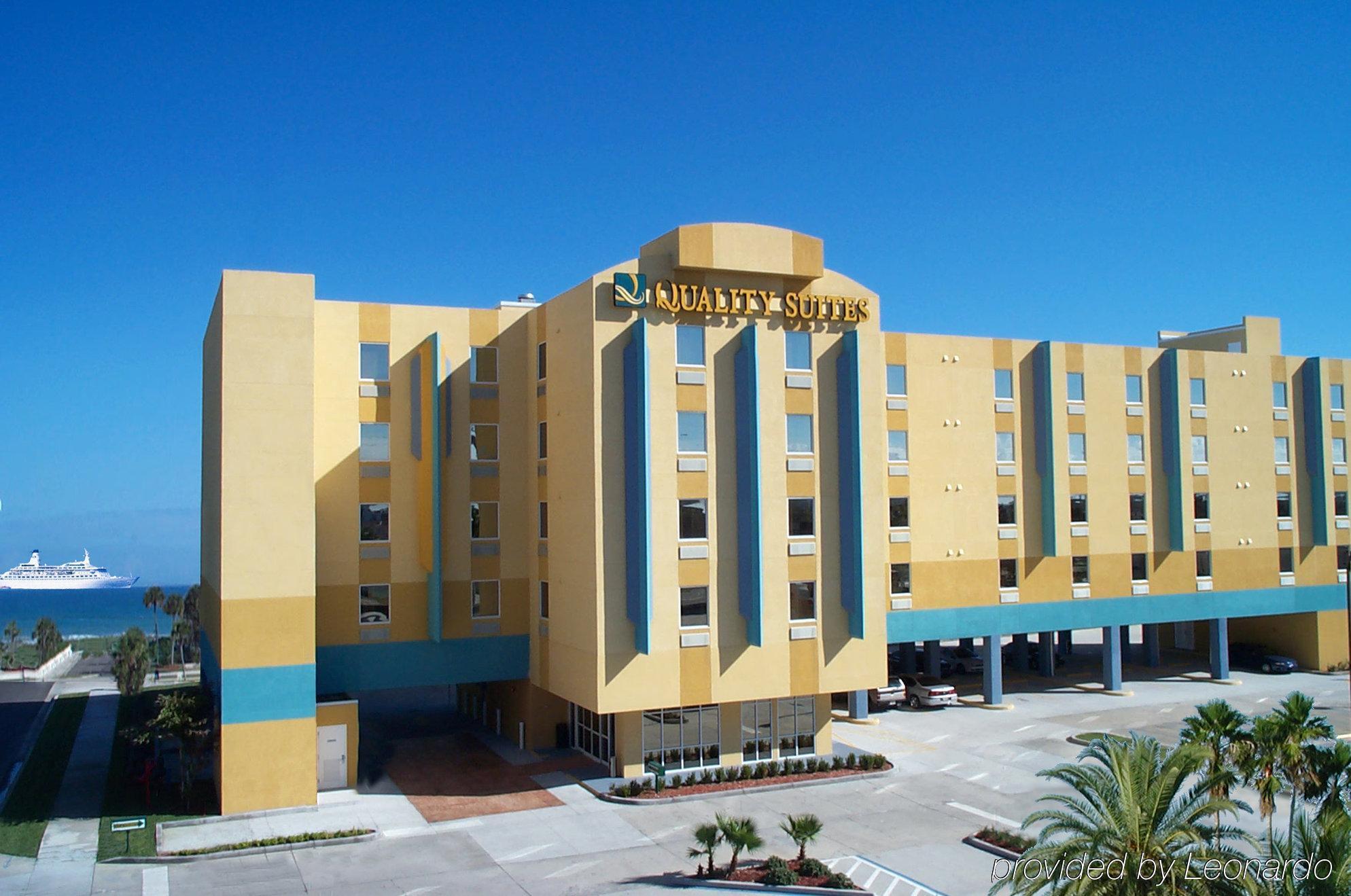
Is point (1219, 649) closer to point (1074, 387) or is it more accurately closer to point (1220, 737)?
point (1074, 387)

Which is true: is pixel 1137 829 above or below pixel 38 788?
above

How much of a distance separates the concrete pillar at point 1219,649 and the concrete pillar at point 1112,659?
19.6 ft

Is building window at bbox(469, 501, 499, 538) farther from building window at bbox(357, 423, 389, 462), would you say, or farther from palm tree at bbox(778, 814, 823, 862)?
palm tree at bbox(778, 814, 823, 862)

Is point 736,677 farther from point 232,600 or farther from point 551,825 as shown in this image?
point 232,600

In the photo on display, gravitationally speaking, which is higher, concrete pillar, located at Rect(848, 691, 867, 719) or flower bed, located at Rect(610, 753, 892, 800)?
concrete pillar, located at Rect(848, 691, 867, 719)

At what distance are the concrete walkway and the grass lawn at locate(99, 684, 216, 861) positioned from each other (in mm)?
251

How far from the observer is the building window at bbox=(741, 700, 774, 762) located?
35.8m

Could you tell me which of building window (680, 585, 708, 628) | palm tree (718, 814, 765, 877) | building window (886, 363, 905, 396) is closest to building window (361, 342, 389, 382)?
building window (680, 585, 708, 628)

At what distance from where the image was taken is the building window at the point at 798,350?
3562 centimetres

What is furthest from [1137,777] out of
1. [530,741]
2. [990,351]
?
[990,351]

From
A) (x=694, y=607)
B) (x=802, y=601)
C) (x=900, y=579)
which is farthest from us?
(x=900, y=579)

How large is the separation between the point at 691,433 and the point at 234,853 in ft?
58.7

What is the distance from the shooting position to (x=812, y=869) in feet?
81.9

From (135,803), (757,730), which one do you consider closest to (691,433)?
(757,730)
